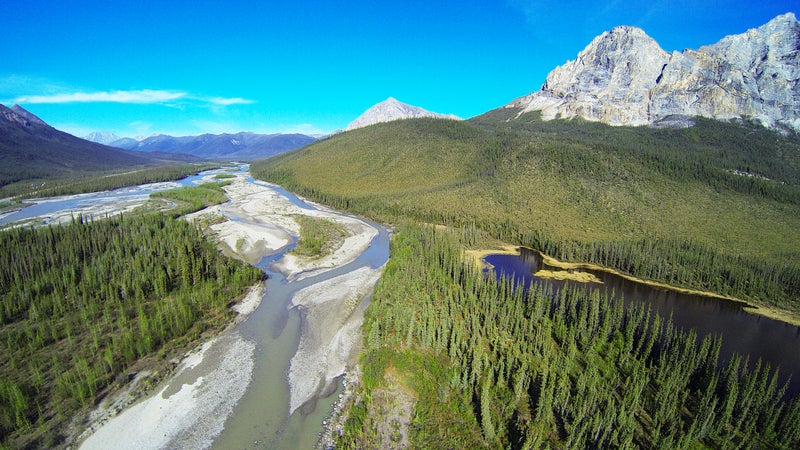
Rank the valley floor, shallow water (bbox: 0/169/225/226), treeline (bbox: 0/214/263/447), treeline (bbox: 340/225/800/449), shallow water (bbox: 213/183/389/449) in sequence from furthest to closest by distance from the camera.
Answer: shallow water (bbox: 0/169/225/226), treeline (bbox: 0/214/263/447), the valley floor, shallow water (bbox: 213/183/389/449), treeline (bbox: 340/225/800/449)

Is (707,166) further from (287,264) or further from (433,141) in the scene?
(287,264)

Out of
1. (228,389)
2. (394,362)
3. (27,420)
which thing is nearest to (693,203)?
(394,362)

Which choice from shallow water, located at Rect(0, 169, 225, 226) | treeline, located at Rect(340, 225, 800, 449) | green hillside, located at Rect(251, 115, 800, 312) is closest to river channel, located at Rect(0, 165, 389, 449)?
treeline, located at Rect(340, 225, 800, 449)

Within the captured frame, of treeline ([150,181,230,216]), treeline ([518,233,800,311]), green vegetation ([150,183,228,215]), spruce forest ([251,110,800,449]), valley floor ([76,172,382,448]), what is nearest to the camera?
spruce forest ([251,110,800,449])

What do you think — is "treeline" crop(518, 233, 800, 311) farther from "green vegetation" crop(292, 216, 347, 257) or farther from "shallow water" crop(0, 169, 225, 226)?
"shallow water" crop(0, 169, 225, 226)

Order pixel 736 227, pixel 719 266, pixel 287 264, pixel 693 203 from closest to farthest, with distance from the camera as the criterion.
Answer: pixel 719 266 → pixel 287 264 → pixel 736 227 → pixel 693 203

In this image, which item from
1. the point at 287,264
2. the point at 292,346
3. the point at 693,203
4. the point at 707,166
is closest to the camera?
the point at 292,346

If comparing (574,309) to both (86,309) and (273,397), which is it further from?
(86,309)

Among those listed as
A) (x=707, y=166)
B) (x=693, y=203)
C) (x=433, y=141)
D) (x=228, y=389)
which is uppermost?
(x=433, y=141)

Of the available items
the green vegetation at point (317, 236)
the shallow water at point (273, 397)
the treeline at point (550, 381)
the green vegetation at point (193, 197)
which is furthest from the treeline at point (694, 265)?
the green vegetation at point (193, 197)
